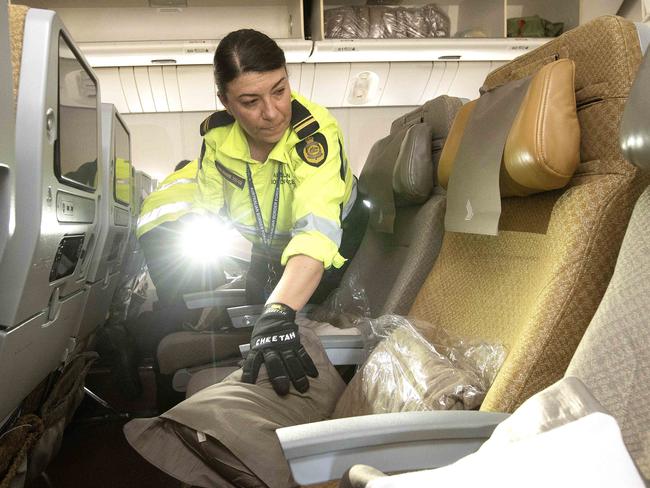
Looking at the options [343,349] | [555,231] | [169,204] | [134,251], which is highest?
[555,231]

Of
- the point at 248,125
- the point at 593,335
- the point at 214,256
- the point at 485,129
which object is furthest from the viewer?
the point at 214,256

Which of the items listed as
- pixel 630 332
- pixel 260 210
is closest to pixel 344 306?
pixel 260 210

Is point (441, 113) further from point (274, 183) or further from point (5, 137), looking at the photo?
point (5, 137)

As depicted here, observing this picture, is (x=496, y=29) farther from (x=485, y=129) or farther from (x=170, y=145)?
(x=485, y=129)

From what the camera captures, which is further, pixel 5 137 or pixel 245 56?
pixel 245 56

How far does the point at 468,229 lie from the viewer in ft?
5.09

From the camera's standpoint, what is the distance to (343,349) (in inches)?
71.4


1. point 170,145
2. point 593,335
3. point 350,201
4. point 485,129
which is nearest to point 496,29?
point 350,201

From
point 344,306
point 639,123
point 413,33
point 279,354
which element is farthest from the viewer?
point 413,33

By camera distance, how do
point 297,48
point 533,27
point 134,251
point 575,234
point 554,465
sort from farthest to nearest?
point 533,27 < point 297,48 < point 134,251 < point 575,234 < point 554,465

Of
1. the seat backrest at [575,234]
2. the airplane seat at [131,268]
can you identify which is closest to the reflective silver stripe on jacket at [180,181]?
the airplane seat at [131,268]

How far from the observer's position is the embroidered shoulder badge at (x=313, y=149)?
2.04m

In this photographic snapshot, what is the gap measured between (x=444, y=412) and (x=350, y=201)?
1.83 m

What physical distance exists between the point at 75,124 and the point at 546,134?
4.87 ft
